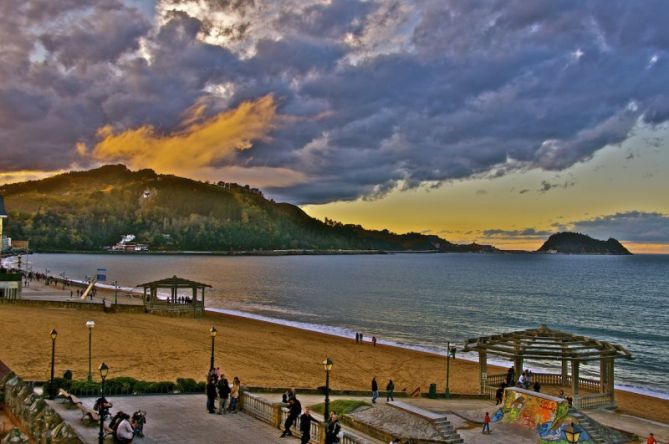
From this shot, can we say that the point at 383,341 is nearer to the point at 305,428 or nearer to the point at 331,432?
the point at 305,428

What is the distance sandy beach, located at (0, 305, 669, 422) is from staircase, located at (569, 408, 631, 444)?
30.4 feet

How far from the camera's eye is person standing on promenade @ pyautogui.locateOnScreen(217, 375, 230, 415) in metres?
18.0

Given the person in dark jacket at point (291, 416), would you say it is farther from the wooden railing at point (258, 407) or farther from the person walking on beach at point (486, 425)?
the person walking on beach at point (486, 425)

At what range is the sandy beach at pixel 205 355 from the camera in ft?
104

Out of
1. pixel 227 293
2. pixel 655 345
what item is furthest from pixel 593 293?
pixel 227 293

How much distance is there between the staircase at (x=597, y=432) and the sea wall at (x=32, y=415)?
1384 cm

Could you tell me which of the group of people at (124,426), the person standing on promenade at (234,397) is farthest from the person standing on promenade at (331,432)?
the group of people at (124,426)

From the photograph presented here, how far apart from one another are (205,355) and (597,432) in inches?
1034

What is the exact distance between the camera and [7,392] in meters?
16.0

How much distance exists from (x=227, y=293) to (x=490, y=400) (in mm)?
82246

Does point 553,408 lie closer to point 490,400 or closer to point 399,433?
point 399,433

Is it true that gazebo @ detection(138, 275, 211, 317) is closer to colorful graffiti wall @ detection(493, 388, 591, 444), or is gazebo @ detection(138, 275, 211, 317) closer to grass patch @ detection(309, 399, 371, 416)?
grass patch @ detection(309, 399, 371, 416)

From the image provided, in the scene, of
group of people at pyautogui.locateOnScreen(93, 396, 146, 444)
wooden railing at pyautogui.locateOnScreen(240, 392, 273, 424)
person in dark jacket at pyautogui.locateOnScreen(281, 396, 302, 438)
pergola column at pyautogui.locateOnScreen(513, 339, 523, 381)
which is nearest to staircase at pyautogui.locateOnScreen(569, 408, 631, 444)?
pergola column at pyautogui.locateOnScreen(513, 339, 523, 381)

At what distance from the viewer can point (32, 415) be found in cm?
1343
